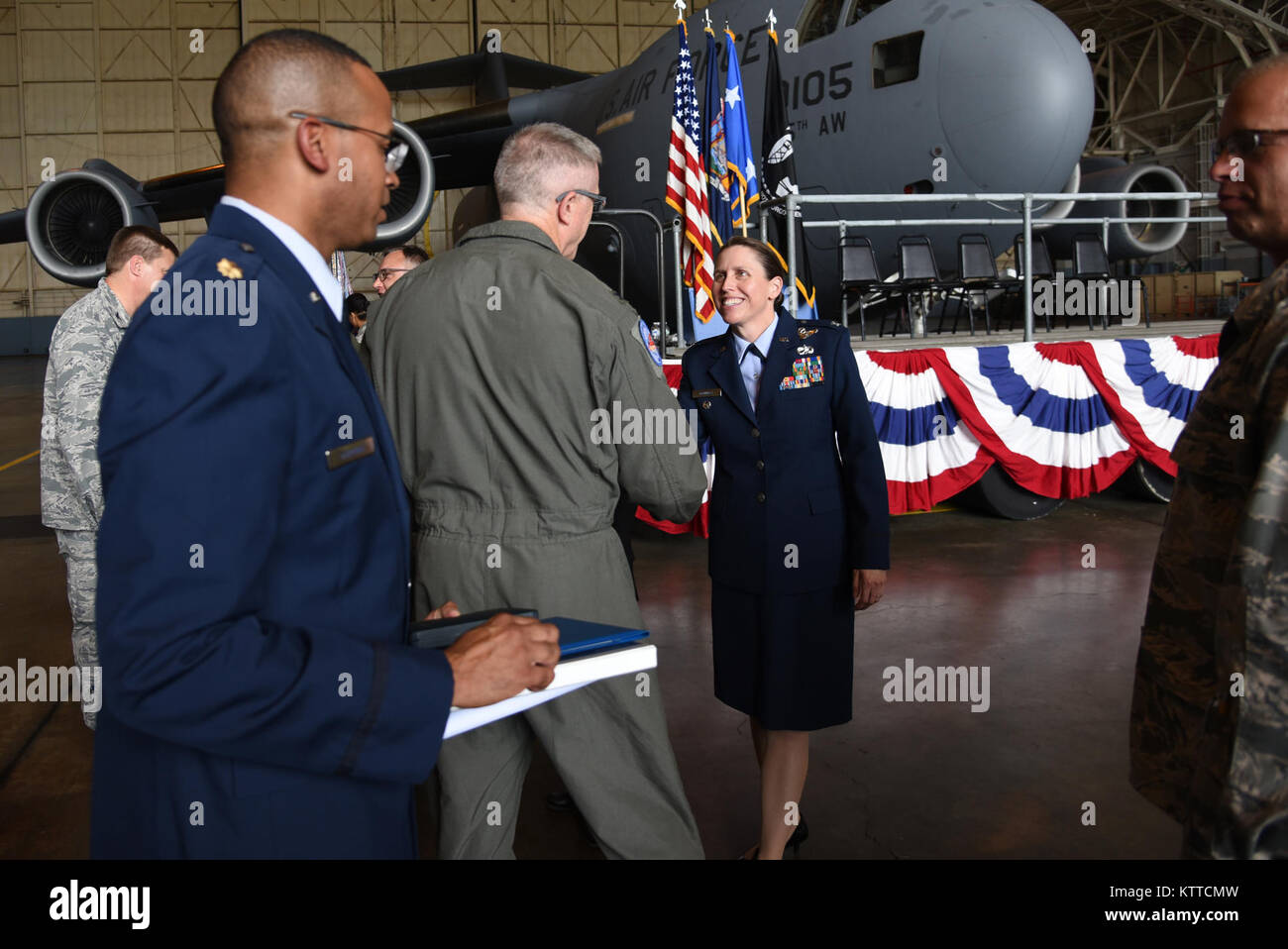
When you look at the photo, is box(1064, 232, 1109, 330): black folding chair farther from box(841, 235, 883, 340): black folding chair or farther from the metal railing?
box(841, 235, 883, 340): black folding chair

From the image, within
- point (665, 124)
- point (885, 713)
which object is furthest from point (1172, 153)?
point (885, 713)

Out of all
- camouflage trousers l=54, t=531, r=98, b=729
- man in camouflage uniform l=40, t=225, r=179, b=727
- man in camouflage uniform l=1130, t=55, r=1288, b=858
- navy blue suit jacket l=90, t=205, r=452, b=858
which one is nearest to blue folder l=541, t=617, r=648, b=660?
navy blue suit jacket l=90, t=205, r=452, b=858

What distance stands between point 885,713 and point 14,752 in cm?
325

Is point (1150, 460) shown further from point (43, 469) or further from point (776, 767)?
point (43, 469)

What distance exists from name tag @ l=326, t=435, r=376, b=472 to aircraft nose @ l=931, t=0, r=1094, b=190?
20.4 feet

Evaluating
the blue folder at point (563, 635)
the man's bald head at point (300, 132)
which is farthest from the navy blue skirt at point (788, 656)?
the man's bald head at point (300, 132)

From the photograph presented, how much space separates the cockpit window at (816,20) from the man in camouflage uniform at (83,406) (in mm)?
5407

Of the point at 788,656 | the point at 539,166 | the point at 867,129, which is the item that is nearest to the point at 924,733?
the point at 788,656

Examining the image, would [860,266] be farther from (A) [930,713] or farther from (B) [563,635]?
(B) [563,635]

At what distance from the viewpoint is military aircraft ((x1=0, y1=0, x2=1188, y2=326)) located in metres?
6.41

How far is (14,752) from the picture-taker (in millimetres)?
3625

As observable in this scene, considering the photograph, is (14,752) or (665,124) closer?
(14,752)

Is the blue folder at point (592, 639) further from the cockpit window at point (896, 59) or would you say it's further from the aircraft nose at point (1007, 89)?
the cockpit window at point (896, 59)

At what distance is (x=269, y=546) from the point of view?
1.05m
